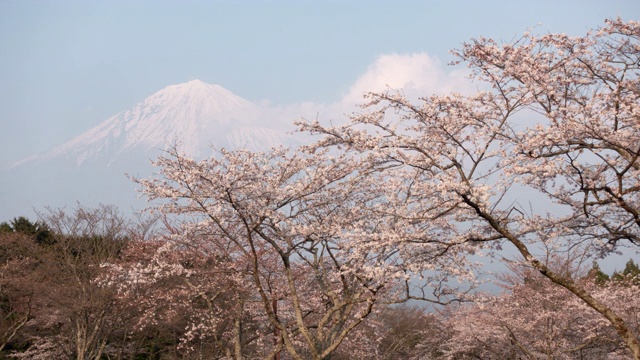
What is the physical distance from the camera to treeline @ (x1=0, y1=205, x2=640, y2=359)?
14890mm

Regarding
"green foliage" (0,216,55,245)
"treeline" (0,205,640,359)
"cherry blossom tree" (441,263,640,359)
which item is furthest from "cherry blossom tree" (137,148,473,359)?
"green foliage" (0,216,55,245)

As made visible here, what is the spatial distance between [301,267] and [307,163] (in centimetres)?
543

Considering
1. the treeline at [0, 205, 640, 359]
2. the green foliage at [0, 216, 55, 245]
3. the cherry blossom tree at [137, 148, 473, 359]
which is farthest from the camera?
the green foliage at [0, 216, 55, 245]

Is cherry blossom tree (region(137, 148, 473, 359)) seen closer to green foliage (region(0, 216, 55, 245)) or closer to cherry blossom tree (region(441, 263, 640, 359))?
cherry blossom tree (region(441, 263, 640, 359))

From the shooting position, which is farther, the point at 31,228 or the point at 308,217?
the point at 31,228

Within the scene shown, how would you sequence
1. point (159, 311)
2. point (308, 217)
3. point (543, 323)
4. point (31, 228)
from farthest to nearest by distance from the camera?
point (31, 228) → point (159, 311) → point (543, 323) → point (308, 217)

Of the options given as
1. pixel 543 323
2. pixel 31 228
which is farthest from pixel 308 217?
pixel 31 228

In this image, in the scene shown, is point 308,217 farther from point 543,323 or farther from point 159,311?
point 543,323

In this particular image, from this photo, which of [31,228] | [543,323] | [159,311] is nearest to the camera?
[543,323]

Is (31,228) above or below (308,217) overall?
above

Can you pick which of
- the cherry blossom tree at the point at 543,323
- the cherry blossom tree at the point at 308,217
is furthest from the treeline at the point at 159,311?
the cherry blossom tree at the point at 308,217

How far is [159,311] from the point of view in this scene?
17.4 m

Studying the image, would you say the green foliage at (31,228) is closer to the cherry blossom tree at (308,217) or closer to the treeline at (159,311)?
the treeline at (159,311)

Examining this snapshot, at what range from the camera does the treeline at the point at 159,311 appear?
1489 cm
